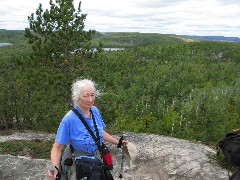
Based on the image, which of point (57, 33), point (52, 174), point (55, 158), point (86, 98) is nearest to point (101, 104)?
point (57, 33)

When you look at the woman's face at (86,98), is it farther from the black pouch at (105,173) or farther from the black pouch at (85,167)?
the black pouch at (105,173)

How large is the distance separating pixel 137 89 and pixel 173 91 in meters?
4.22

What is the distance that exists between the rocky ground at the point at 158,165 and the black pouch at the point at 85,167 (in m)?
4.78

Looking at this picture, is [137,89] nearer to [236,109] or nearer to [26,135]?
[236,109]

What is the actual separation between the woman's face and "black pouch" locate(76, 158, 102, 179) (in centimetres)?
61

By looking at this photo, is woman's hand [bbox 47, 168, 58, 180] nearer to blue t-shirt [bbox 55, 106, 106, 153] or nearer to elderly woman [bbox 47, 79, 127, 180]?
elderly woman [bbox 47, 79, 127, 180]

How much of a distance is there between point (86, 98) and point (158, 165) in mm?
5863

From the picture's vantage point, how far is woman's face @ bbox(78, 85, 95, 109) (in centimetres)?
365

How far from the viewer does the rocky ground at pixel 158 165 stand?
27.0 feet

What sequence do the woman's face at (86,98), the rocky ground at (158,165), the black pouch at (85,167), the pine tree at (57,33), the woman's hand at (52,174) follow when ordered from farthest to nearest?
1. the pine tree at (57,33)
2. the rocky ground at (158,165)
3. the woman's face at (86,98)
4. the black pouch at (85,167)
5. the woman's hand at (52,174)

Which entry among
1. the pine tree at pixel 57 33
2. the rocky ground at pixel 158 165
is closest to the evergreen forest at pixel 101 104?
the pine tree at pixel 57 33

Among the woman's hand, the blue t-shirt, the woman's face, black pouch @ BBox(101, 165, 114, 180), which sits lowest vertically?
black pouch @ BBox(101, 165, 114, 180)

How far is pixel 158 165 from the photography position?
8.96 metres

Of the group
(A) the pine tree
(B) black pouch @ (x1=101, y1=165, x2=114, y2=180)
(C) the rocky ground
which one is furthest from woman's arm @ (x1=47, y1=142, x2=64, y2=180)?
(A) the pine tree
